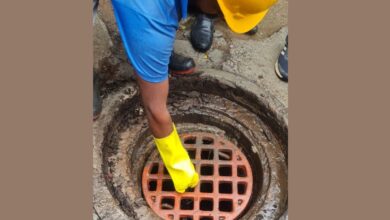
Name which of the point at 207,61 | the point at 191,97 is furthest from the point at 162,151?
the point at 207,61

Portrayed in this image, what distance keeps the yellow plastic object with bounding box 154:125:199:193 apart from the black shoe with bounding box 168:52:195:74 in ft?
1.53

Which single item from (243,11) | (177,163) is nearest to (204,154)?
(177,163)

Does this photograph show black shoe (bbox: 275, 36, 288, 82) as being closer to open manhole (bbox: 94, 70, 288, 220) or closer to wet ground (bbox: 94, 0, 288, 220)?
wet ground (bbox: 94, 0, 288, 220)

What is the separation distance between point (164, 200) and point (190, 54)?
818 mm

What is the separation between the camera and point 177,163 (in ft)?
8.56

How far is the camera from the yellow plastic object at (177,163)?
2.55 meters

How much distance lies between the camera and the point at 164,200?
9.00 ft

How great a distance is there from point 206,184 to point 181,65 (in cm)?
61

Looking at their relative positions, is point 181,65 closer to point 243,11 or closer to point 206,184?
point 206,184

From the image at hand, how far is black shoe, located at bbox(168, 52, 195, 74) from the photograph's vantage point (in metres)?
2.92

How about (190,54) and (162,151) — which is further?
(190,54)

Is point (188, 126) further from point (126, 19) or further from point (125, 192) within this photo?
point (126, 19)

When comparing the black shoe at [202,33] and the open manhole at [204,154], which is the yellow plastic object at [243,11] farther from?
the black shoe at [202,33]

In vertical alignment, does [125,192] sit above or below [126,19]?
below
